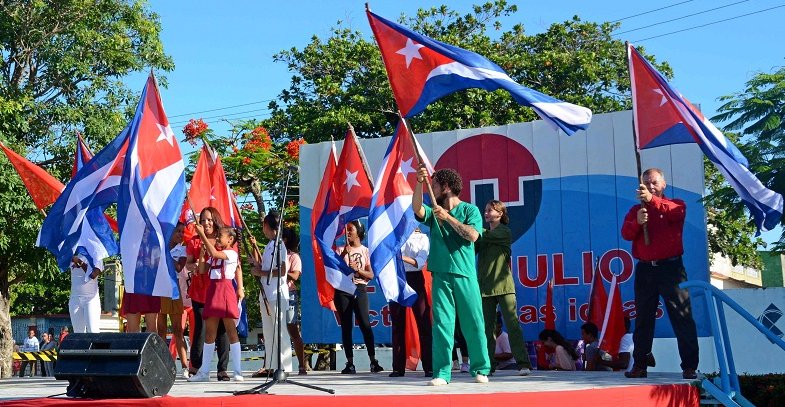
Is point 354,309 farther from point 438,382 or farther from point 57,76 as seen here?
point 57,76

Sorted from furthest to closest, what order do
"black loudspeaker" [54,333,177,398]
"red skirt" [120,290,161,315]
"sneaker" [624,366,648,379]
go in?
"red skirt" [120,290,161,315] < "sneaker" [624,366,648,379] < "black loudspeaker" [54,333,177,398]

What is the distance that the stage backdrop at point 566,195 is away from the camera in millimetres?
13977

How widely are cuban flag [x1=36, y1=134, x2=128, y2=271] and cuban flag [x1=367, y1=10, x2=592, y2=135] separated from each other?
3460mm

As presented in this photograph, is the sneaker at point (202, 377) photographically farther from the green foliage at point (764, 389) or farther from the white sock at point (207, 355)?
the green foliage at point (764, 389)

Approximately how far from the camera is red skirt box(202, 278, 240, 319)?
397 inches

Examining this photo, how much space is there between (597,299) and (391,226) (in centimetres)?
438

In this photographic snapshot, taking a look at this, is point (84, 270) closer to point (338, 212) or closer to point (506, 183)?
point (338, 212)

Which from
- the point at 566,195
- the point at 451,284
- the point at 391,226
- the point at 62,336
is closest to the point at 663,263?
the point at 451,284

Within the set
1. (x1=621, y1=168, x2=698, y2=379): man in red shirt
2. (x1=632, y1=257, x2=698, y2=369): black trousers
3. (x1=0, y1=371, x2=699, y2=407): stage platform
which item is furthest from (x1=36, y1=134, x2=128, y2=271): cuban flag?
(x1=632, y1=257, x2=698, y2=369): black trousers

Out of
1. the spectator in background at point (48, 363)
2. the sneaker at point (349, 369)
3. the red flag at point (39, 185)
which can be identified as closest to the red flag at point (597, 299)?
the sneaker at point (349, 369)

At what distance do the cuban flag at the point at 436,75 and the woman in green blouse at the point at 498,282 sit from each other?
4.85 feet

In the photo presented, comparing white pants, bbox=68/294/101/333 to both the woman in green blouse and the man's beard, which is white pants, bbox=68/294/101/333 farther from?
the man's beard

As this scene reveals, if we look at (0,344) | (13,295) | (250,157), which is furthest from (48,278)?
(13,295)

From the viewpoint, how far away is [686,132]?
32.7ft
